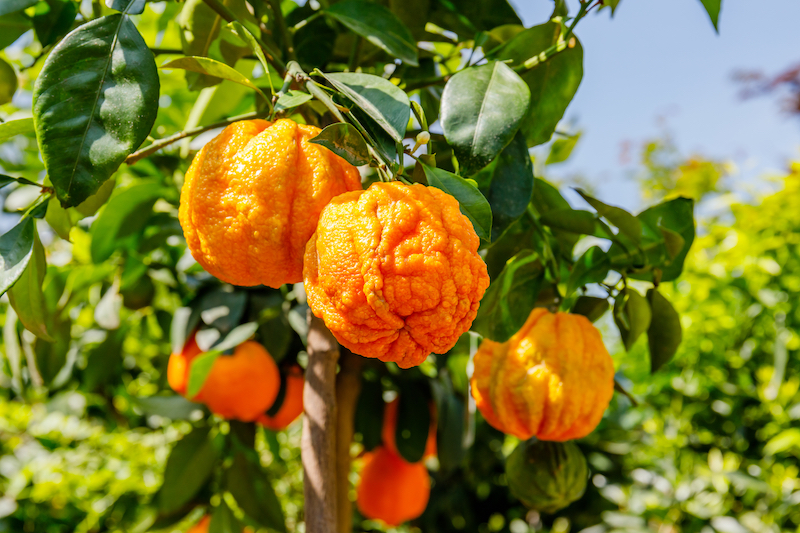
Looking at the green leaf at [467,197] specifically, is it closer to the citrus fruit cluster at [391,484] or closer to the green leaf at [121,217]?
the green leaf at [121,217]

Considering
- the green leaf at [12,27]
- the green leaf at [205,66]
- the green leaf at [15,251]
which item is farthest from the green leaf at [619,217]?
the green leaf at [12,27]

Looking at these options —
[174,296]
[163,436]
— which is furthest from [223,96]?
[163,436]

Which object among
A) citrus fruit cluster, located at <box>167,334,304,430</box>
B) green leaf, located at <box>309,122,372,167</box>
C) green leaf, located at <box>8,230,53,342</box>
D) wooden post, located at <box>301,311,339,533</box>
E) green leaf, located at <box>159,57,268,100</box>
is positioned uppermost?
green leaf, located at <box>159,57,268,100</box>

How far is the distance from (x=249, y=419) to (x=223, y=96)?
1.48 feet

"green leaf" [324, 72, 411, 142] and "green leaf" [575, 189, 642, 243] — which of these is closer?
"green leaf" [324, 72, 411, 142]

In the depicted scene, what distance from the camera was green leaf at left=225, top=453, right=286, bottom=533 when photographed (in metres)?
0.91

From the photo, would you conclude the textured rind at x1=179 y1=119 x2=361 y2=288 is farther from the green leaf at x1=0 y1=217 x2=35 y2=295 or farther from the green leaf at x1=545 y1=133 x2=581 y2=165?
the green leaf at x1=545 y1=133 x2=581 y2=165

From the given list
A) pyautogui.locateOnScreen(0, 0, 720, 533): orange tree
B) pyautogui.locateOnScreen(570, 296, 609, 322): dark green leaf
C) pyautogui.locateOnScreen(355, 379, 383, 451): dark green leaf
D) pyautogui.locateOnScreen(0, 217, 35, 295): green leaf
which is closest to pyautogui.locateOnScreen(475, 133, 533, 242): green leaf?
pyautogui.locateOnScreen(0, 0, 720, 533): orange tree

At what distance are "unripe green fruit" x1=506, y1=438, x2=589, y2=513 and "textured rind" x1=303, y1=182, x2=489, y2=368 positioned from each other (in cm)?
37

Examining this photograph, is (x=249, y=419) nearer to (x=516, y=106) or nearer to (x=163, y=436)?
(x=163, y=436)

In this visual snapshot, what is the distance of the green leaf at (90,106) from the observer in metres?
0.39

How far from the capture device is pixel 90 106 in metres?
0.40

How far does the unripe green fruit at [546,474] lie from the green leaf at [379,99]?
17.6 inches

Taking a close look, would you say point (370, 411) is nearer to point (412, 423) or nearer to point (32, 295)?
point (412, 423)
